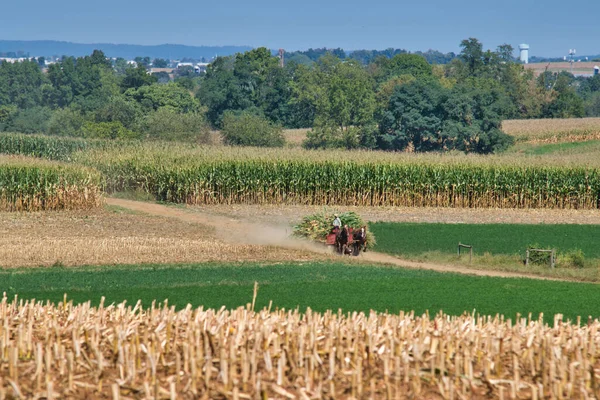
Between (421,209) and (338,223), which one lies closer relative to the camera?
(338,223)

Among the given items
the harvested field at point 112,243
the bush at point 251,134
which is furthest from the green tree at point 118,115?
the harvested field at point 112,243

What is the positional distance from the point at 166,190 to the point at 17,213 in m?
9.86

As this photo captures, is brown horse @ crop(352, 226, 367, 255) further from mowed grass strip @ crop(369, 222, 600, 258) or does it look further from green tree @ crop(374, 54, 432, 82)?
green tree @ crop(374, 54, 432, 82)

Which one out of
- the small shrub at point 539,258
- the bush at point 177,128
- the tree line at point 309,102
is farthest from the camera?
the tree line at point 309,102

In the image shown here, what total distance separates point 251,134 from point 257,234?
148ft

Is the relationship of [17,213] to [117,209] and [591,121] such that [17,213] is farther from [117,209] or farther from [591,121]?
[591,121]

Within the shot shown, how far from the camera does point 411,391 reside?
36.2 feet

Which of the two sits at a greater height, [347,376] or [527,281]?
[347,376]

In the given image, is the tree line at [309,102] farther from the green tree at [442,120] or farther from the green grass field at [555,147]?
→ the green grass field at [555,147]

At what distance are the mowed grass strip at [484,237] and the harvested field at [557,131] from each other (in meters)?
47.3

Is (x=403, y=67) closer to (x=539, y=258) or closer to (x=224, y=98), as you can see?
(x=224, y=98)

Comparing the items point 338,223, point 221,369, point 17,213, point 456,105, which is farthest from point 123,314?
point 456,105

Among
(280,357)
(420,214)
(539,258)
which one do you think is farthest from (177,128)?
(280,357)

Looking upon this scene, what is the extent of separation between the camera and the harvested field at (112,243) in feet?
102
